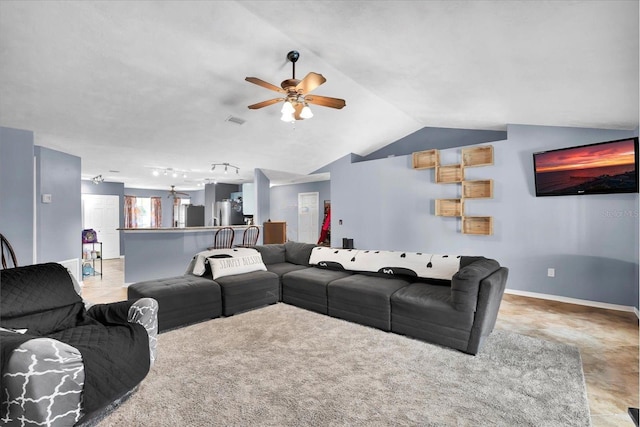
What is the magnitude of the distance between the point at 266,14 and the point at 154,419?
10.2 feet

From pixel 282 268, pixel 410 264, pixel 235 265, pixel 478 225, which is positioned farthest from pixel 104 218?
pixel 478 225

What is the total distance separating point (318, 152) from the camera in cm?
658

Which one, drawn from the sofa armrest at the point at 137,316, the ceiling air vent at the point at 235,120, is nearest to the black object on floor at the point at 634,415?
the sofa armrest at the point at 137,316

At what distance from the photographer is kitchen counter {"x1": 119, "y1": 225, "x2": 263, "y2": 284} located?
201 inches

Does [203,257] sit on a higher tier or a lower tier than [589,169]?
lower

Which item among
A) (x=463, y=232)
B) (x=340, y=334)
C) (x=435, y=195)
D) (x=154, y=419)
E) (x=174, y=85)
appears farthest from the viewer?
(x=435, y=195)

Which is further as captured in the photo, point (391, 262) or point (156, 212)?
point (156, 212)

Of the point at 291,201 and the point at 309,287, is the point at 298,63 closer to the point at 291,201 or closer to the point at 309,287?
the point at 309,287

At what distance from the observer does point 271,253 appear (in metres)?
4.50

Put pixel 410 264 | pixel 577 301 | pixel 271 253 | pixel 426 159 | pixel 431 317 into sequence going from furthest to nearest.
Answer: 1. pixel 426 159
2. pixel 271 253
3. pixel 577 301
4. pixel 410 264
5. pixel 431 317

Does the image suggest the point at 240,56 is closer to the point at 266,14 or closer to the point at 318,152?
the point at 266,14

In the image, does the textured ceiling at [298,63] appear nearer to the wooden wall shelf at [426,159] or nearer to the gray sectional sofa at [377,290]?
the wooden wall shelf at [426,159]

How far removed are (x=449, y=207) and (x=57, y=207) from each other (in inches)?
269

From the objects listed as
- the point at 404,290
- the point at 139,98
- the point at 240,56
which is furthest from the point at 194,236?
the point at 404,290
